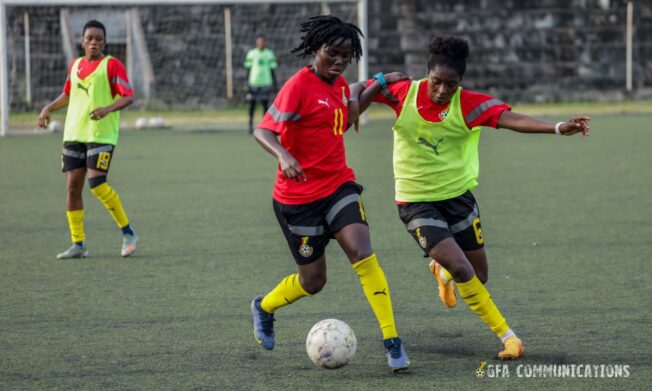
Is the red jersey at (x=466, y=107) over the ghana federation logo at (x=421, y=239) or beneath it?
over

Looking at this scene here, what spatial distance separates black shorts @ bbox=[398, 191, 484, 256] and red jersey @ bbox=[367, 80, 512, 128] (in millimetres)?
412

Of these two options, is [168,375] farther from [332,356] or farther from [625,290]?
[625,290]

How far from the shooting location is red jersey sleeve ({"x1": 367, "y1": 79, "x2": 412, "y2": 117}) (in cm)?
568

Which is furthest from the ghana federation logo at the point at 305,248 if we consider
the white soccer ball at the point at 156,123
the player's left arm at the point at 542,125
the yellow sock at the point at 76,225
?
the white soccer ball at the point at 156,123

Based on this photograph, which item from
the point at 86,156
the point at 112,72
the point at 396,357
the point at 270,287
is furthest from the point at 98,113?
the point at 396,357

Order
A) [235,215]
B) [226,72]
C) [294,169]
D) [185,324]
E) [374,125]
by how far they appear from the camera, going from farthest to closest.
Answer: [226,72] < [374,125] < [235,215] < [185,324] < [294,169]

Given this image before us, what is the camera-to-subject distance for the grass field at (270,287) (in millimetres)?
5047

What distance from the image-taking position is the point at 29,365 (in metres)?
5.16

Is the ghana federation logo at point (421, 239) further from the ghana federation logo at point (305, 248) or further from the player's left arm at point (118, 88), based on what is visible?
the player's left arm at point (118, 88)

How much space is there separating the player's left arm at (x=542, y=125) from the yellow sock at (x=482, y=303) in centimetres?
78

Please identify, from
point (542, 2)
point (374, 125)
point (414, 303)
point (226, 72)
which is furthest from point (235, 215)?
point (542, 2)

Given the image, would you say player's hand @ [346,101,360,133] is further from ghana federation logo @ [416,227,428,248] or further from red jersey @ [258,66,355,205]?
ghana federation logo @ [416,227,428,248]

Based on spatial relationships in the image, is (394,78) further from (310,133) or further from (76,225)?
(76,225)

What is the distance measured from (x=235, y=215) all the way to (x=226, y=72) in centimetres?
1500
